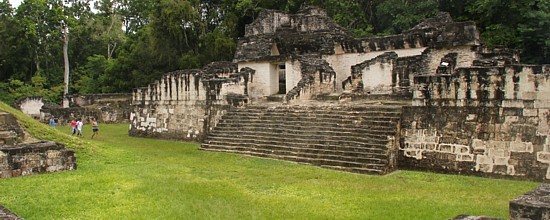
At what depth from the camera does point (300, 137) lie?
12859mm

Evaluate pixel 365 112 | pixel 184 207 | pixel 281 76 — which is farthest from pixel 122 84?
pixel 184 207

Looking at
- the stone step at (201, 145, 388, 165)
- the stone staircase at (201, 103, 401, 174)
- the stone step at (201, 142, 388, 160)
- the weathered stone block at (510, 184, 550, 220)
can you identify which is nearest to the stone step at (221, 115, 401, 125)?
the stone staircase at (201, 103, 401, 174)

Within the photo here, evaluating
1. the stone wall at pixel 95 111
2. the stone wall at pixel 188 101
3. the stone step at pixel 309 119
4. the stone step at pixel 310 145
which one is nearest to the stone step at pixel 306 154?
the stone step at pixel 310 145

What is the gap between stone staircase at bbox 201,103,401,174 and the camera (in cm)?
1109

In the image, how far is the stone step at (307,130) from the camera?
1148cm

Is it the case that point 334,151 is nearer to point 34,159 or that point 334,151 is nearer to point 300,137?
point 300,137

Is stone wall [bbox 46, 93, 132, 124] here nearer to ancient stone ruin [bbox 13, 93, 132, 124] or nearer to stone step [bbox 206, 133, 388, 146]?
ancient stone ruin [bbox 13, 93, 132, 124]

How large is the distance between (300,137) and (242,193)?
4.44m

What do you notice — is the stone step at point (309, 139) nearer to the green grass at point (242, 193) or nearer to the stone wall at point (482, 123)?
the stone wall at point (482, 123)

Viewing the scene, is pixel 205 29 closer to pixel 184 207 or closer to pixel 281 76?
pixel 281 76

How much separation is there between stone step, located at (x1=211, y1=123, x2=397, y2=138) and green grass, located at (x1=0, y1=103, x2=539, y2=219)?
121 cm

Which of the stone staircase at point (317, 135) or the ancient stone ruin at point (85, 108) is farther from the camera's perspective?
the ancient stone ruin at point (85, 108)

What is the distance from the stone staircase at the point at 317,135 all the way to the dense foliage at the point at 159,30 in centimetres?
1112

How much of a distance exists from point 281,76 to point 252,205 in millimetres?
12606
